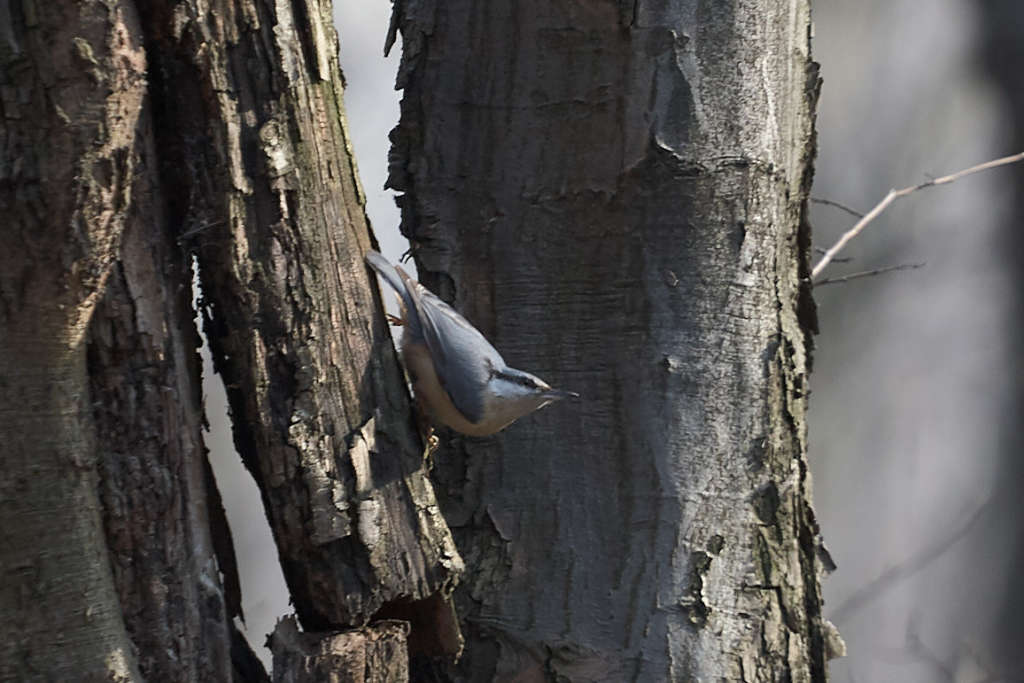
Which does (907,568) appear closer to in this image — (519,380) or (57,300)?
(519,380)

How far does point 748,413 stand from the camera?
169cm

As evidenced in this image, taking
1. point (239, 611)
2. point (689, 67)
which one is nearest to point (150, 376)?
point (239, 611)

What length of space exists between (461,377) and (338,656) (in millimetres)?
476

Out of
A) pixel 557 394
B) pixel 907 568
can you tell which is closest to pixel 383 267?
pixel 557 394

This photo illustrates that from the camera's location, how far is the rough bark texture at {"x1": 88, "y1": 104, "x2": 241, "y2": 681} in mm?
1192

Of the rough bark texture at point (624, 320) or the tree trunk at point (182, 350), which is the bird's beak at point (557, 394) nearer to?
the rough bark texture at point (624, 320)

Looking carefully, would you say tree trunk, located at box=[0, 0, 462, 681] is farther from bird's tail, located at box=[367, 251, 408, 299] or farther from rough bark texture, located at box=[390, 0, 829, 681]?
rough bark texture, located at box=[390, 0, 829, 681]

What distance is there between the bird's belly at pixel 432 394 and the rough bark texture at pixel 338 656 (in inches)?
15.9

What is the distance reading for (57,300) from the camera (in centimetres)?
110

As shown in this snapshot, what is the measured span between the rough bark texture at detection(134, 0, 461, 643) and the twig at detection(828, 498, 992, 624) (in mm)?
3114

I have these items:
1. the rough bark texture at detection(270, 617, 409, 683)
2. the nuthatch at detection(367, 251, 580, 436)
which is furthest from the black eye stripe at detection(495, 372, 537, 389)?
the rough bark texture at detection(270, 617, 409, 683)

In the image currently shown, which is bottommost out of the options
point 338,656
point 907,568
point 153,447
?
point 907,568

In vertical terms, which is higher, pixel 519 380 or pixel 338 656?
pixel 519 380

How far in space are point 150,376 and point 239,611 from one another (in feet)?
1.36
